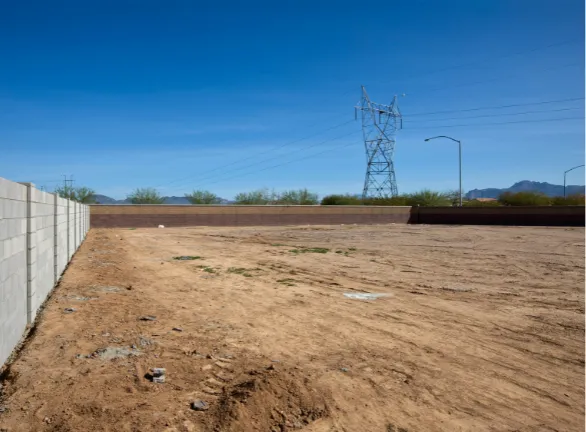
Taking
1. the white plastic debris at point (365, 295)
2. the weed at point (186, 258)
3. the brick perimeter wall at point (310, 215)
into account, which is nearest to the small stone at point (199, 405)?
the white plastic debris at point (365, 295)

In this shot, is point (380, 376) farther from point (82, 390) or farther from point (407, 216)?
point (407, 216)

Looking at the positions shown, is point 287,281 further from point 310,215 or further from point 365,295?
point 310,215

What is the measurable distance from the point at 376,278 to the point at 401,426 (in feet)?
30.3

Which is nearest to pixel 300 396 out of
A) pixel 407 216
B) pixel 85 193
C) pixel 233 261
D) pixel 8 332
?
pixel 8 332

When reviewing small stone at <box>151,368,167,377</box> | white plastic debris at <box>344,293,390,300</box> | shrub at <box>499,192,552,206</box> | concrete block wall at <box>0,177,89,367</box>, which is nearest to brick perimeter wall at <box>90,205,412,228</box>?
shrub at <box>499,192,552,206</box>

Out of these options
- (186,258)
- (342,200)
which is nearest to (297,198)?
(342,200)

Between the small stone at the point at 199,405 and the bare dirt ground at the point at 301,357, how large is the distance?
9 cm

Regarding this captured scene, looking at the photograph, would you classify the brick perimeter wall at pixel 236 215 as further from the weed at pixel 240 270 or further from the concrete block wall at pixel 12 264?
the concrete block wall at pixel 12 264

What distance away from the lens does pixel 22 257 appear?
6.83 meters

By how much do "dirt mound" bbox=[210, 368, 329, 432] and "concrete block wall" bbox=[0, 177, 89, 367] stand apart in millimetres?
2925

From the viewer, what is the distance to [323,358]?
6.30 metres

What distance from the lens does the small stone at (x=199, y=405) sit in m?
4.62

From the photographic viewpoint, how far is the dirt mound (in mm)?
4359

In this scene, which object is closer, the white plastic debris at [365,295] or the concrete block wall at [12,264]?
the concrete block wall at [12,264]
